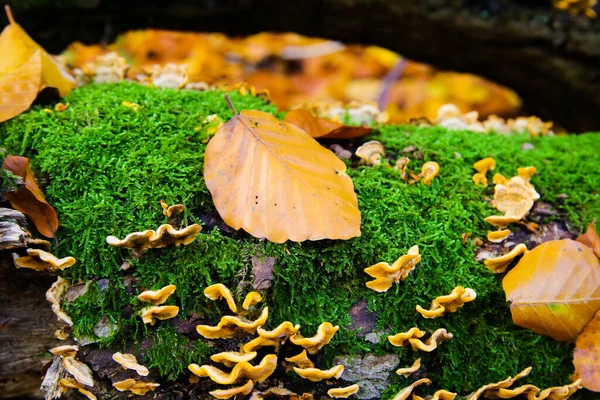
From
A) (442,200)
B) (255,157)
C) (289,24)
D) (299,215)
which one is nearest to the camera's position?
(299,215)

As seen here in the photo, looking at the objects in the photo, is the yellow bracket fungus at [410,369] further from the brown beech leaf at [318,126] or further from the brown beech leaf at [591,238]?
the brown beech leaf at [318,126]

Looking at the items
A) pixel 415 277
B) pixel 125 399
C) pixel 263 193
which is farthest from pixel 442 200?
pixel 125 399

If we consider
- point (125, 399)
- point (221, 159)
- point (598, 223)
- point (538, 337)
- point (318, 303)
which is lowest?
point (125, 399)

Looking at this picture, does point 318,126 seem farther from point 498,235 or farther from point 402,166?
point 498,235

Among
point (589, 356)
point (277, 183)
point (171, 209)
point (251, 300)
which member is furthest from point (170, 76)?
point (589, 356)

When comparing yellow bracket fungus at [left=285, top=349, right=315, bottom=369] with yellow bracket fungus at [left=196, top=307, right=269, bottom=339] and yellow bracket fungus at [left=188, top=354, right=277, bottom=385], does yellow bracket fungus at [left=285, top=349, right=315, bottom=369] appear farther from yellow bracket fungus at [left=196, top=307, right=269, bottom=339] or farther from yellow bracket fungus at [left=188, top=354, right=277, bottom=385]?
yellow bracket fungus at [left=196, top=307, right=269, bottom=339]

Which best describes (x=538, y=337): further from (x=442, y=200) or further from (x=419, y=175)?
(x=419, y=175)

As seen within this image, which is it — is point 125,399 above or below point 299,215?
below
